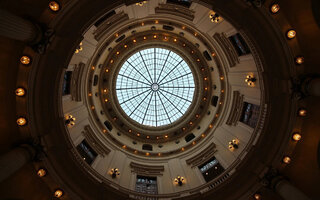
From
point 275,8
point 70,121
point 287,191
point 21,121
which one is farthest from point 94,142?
point 275,8

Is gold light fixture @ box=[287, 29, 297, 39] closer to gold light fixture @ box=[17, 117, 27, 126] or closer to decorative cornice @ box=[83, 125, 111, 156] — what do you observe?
gold light fixture @ box=[17, 117, 27, 126]

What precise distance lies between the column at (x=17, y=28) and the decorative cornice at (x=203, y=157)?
1861 cm

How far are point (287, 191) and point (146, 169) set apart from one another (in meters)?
13.8

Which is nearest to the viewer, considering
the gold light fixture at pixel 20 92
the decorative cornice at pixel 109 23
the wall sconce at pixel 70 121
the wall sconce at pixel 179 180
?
the gold light fixture at pixel 20 92

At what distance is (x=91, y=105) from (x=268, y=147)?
63.9 ft

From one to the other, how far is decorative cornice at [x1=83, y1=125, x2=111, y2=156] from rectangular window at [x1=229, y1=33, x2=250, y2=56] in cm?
1726

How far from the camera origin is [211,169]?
1992cm

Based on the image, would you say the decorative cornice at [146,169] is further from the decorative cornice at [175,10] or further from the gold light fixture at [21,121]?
the decorative cornice at [175,10]

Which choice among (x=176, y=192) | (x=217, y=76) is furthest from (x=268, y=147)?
(x=217, y=76)

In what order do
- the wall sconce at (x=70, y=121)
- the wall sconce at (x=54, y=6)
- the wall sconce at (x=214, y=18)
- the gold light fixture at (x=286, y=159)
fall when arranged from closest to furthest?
the wall sconce at (x=54, y=6) < the gold light fixture at (x=286, y=159) < the wall sconce at (x=70, y=121) < the wall sconce at (x=214, y=18)

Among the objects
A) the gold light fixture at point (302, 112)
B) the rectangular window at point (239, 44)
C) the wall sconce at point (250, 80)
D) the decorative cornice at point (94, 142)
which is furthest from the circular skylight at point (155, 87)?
the gold light fixture at point (302, 112)

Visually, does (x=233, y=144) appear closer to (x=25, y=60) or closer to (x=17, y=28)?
(x=25, y=60)

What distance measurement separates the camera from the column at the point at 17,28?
Result: 8555 millimetres

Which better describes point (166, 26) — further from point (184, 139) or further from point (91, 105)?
point (184, 139)
